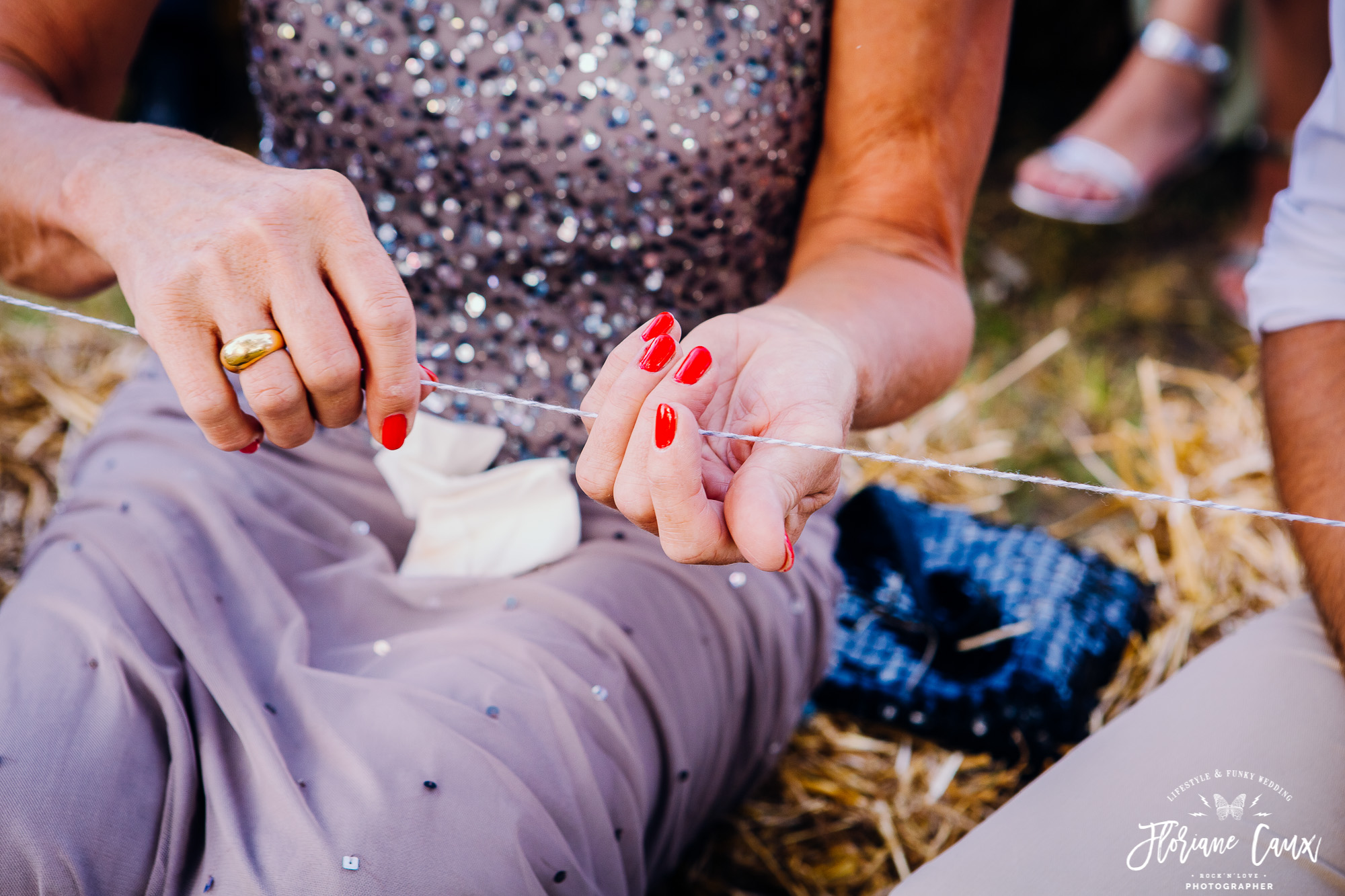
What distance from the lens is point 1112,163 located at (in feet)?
8.14

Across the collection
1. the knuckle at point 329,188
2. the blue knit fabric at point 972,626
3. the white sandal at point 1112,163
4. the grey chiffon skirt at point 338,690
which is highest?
the knuckle at point 329,188

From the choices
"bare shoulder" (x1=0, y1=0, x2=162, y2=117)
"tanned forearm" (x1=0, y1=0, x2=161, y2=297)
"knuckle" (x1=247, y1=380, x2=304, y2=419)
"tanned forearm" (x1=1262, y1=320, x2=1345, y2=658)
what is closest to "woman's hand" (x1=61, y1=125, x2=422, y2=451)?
"knuckle" (x1=247, y1=380, x2=304, y2=419)

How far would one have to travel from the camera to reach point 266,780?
75 centimetres

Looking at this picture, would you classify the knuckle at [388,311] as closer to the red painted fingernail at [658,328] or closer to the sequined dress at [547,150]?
the red painted fingernail at [658,328]

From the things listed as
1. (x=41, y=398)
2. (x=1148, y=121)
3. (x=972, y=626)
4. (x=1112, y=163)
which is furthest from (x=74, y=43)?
(x=1148, y=121)

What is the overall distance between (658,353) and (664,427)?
74mm

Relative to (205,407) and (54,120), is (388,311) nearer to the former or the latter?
(205,407)

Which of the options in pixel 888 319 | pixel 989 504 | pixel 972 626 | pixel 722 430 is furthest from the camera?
pixel 989 504

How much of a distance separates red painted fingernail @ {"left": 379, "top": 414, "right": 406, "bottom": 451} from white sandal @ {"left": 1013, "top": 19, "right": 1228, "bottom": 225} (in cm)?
221

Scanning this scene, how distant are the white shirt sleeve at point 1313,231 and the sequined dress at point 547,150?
556 millimetres

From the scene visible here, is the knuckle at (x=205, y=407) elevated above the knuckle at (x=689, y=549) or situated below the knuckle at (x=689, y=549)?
above

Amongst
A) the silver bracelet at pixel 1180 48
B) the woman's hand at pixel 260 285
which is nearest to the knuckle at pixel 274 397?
the woman's hand at pixel 260 285

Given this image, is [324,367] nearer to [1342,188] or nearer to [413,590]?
[413,590]

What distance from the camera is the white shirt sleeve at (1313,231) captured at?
3.25ft
